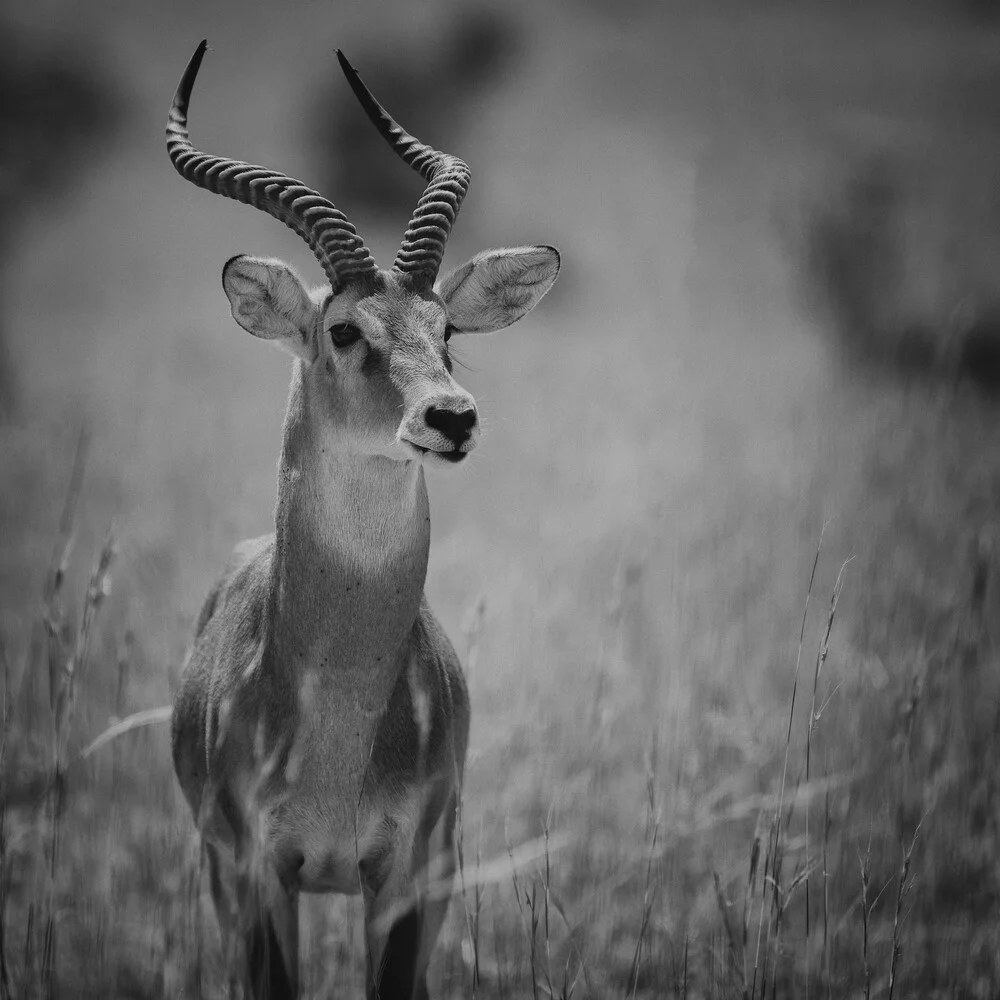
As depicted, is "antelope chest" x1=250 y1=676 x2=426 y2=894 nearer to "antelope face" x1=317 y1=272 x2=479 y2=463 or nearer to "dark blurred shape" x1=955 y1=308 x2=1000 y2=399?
"antelope face" x1=317 y1=272 x2=479 y2=463

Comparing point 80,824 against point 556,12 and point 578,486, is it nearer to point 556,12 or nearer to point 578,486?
point 578,486

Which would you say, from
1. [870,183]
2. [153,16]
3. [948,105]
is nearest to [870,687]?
[870,183]

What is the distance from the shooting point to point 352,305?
3439 mm

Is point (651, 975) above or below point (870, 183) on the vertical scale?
below

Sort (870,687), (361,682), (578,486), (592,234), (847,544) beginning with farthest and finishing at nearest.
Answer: (592,234), (578,486), (847,544), (870,687), (361,682)

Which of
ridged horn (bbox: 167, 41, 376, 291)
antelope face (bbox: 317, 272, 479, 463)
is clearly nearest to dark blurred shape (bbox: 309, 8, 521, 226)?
ridged horn (bbox: 167, 41, 376, 291)

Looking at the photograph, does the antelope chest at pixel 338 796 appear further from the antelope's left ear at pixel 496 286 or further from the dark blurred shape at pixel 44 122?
the dark blurred shape at pixel 44 122

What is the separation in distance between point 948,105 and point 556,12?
8.02 meters

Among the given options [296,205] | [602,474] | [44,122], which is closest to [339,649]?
[296,205]

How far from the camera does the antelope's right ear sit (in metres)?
3.44

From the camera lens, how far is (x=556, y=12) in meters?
21.2

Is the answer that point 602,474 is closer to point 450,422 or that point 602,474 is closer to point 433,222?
point 433,222

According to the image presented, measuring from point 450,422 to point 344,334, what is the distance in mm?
613

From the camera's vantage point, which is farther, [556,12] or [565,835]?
[556,12]
